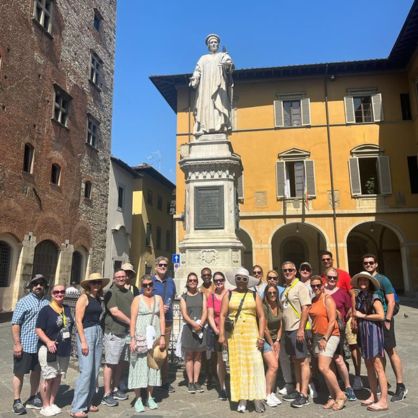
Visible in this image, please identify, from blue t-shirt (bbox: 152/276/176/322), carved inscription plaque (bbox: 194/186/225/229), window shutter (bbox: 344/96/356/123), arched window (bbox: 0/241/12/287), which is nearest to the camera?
blue t-shirt (bbox: 152/276/176/322)

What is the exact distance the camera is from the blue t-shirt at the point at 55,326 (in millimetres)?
4438

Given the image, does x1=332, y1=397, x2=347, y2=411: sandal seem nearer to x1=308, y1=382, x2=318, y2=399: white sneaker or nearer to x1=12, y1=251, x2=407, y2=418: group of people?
x1=12, y1=251, x2=407, y2=418: group of people

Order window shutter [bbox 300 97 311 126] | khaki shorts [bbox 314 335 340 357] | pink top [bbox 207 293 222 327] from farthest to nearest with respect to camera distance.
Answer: window shutter [bbox 300 97 311 126] → pink top [bbox 207 293 222 327] → khaki shorts [bbox 314 335 340 357]

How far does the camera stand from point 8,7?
14.7 m

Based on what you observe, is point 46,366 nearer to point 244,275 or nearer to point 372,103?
point 244,275

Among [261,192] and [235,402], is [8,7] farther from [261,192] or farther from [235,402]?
[235,402]

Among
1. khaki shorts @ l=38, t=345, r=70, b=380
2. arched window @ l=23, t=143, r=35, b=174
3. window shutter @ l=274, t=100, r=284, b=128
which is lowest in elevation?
khaki shorts @ l=38, t=345, r=70, b=380

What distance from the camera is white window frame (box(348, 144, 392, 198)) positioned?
20297mm

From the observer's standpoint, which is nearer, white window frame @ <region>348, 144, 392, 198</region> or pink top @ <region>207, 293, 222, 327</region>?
pink top @ <region>207, 293, 222, 327</region>

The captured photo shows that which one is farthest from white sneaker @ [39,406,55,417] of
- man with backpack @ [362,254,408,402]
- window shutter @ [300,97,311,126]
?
window shutter @ [300,97,311,126]

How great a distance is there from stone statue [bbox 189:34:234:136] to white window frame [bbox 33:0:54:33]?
453 inches

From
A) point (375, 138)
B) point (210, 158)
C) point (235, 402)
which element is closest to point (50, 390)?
point (235, 402)

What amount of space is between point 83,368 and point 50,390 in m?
0.51

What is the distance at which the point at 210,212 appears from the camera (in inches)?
312
